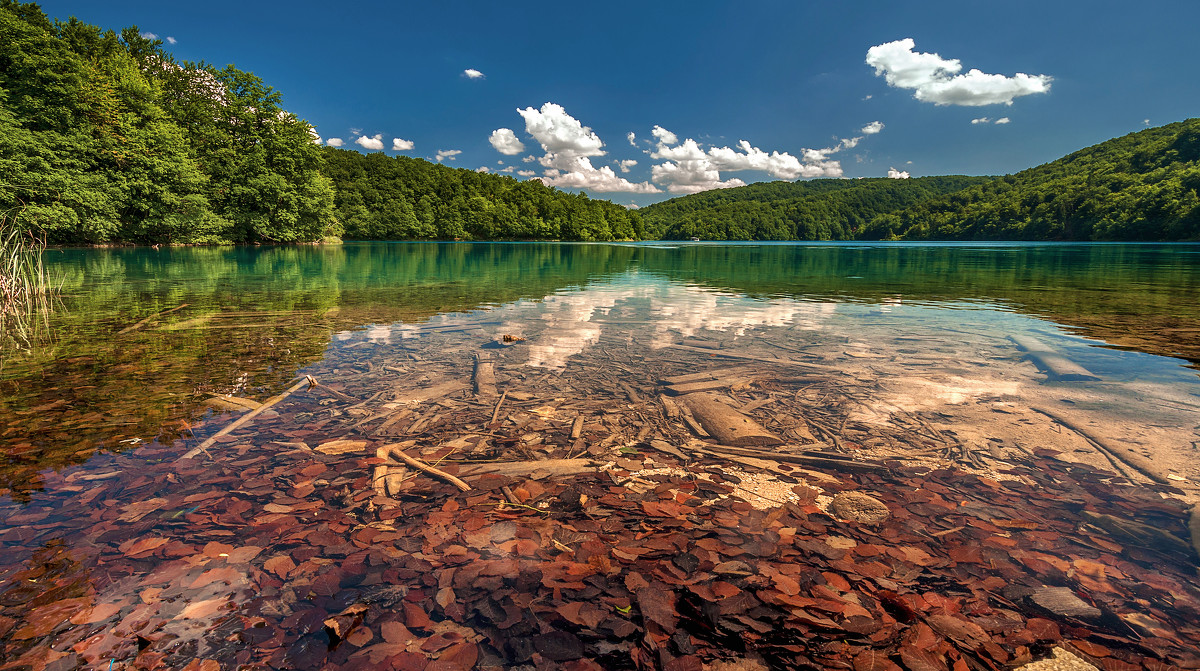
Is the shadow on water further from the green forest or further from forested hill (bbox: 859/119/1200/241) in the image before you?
forested hill (bbox: 859/119/1200/241)

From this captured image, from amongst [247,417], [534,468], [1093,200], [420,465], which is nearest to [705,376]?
[534,468]

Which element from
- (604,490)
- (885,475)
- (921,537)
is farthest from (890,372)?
(604,490)

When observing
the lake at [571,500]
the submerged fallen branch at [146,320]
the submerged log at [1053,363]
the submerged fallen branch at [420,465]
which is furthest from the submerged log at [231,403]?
the submerged log at [1053,363]

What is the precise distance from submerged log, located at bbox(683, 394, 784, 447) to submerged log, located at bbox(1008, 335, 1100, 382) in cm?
621

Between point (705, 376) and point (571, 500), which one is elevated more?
point (705, 376)

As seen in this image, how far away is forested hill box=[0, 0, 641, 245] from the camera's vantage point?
3984cm

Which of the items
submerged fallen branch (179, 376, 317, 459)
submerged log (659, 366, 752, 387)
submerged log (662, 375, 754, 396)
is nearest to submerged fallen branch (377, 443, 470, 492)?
submerged fallen branch (179, 376, 317, 459)

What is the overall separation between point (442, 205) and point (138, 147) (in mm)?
79982

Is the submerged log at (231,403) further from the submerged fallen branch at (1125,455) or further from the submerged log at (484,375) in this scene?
the submerged fallen branch at (1125,455)

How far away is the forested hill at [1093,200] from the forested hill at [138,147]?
16635 centimetres

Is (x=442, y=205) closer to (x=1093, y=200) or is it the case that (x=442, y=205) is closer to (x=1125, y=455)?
(x=1125, y=455)

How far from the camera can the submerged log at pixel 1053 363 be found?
7.80m

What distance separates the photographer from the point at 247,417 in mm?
5672

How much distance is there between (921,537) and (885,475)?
1024 mm
